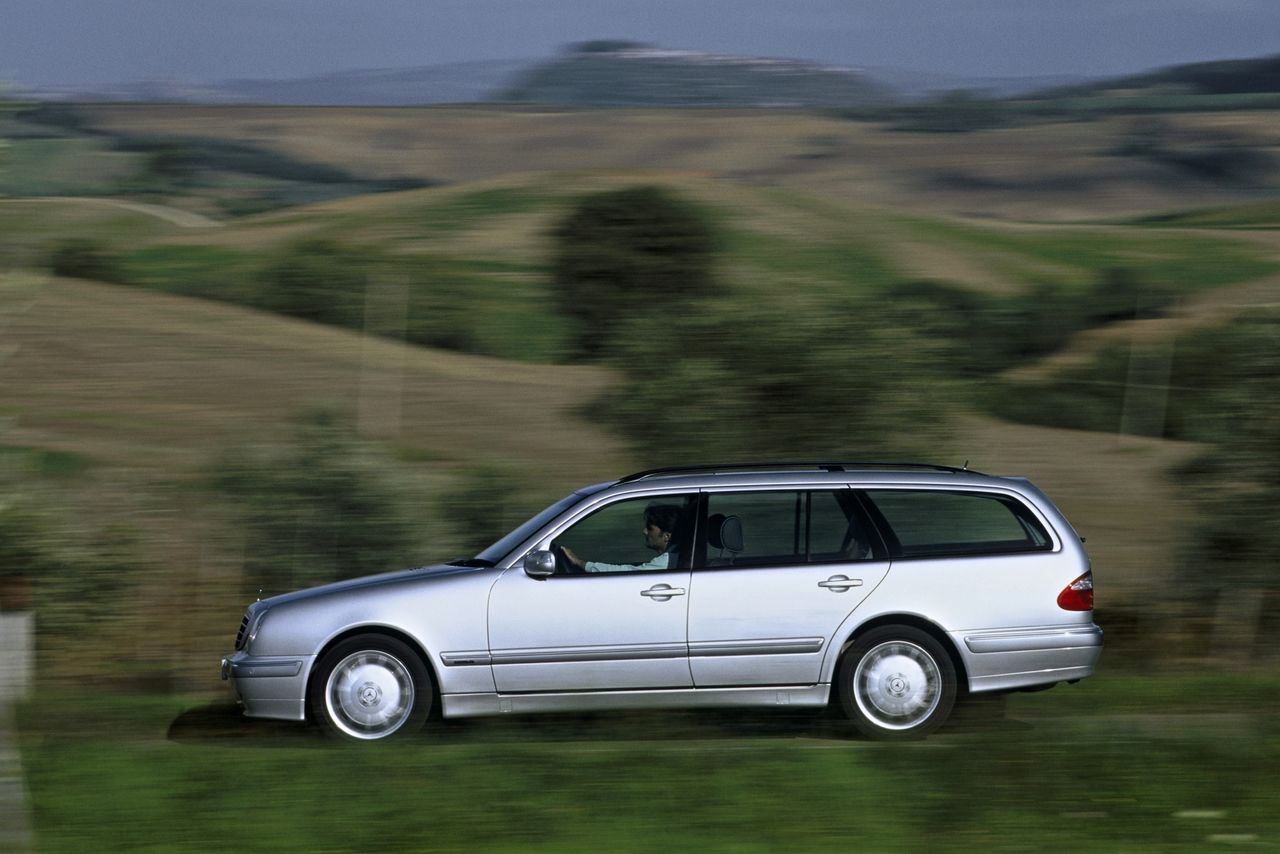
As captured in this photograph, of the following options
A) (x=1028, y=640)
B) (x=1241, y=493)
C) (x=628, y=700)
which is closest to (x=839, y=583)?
(x=1028, y=640)

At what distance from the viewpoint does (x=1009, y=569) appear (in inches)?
326

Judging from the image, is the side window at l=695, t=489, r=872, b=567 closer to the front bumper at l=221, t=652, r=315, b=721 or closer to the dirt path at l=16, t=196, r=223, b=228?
the front bumper at l=221, t=652, r=315, b=721

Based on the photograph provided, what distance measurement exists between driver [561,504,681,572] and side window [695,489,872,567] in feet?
0.51

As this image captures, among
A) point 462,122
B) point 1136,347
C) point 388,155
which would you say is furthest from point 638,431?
point 462,122

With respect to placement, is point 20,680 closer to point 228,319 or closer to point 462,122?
point 228,319

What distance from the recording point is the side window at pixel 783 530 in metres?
8.29

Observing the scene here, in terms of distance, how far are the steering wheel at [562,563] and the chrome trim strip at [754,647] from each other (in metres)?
0.74

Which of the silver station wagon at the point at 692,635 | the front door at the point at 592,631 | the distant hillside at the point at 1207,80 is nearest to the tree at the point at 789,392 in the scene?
the silver station wagon at the point at 692,635

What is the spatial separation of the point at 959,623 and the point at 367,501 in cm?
852

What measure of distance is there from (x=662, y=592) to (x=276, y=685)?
2.06 m

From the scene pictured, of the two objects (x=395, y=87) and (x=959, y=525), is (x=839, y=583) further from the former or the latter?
(x=395, y=87)

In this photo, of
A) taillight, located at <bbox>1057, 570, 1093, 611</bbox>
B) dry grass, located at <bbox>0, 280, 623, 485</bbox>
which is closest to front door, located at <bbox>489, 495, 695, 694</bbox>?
taillight, located at <bbox>1057, 570, 1093, 611</bbox>

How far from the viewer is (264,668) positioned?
8.18 metres

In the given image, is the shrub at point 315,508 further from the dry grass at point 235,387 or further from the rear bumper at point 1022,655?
the rear bumper at point 1022,655
